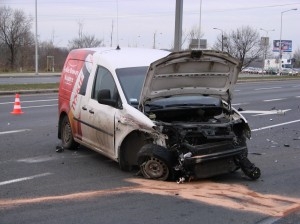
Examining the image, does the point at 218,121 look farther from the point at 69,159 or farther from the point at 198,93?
the point at 69,159

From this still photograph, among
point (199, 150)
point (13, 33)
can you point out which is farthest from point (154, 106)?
point (13, 33)

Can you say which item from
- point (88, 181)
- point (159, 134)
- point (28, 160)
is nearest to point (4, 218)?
point (88, 181)

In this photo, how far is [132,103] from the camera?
24.1 ft

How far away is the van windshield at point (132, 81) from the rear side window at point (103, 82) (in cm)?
17

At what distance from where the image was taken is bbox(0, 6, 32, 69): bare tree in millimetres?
67562

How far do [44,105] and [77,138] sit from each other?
32.5 feet

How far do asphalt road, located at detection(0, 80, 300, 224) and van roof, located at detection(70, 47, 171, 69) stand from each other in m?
Result: 1.70

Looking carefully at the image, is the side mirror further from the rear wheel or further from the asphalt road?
the rear wheel

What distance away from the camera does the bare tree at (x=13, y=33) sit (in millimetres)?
67562

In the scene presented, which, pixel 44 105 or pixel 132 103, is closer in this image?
pixel 132 103

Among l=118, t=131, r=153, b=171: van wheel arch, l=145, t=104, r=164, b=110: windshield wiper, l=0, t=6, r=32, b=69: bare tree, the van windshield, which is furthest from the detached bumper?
l=0, t=6, r=32, b=69: bare tree

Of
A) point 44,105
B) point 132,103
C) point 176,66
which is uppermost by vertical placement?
point 176,66

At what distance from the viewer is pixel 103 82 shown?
26.8 ft

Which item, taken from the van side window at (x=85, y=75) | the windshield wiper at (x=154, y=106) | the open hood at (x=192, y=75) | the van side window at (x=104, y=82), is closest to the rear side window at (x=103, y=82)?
the van side window at (x=104, y=82)
